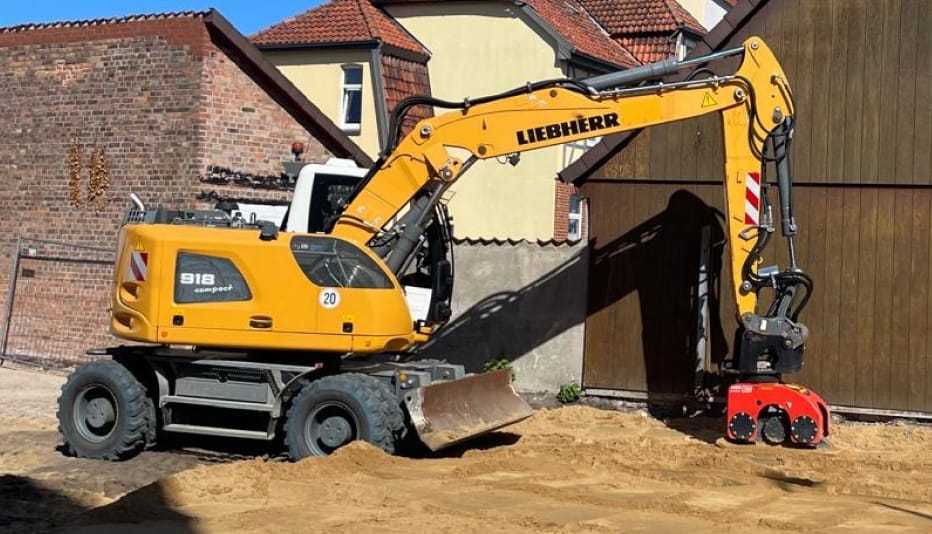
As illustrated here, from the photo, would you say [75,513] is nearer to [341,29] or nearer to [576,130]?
[576,130]

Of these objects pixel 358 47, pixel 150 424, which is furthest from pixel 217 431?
pixel 358 47

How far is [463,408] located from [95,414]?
12.0ft

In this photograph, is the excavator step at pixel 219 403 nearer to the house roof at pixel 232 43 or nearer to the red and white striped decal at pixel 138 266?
the red and white striped decal at pixel 138 266

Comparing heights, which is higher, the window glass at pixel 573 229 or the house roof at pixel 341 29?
the house roof at pixel 341 29

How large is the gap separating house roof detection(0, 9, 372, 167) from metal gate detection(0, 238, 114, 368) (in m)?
3.26

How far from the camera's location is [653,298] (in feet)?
55.4

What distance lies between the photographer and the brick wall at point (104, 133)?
64.8 ft

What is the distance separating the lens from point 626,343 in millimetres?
16984

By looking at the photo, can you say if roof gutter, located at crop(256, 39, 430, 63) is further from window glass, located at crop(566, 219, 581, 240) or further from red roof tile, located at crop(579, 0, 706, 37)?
red roof tile, located at crop(579, 0, 706, 37)

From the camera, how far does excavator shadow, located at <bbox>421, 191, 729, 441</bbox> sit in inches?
655

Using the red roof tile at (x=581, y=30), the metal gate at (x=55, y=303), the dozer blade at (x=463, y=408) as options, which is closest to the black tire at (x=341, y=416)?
the dozer blade at (x=463, y=408)

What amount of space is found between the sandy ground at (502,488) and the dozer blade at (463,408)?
0.28 metres

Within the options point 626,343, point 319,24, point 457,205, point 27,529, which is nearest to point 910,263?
point 626,343

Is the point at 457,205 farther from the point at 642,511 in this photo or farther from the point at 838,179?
the point at 642,511
